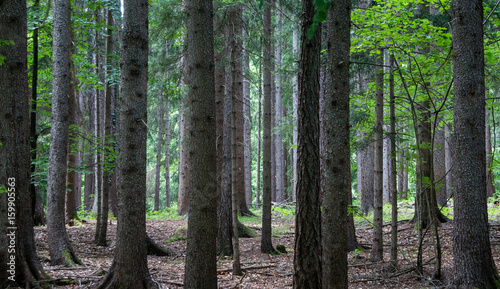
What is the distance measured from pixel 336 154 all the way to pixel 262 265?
14.0ft

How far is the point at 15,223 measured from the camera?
16.1ft

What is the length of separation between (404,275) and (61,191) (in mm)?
6736

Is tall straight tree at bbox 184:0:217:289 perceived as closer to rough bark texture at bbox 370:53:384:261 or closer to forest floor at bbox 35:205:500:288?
forest floor at bbox 35:205:500:288

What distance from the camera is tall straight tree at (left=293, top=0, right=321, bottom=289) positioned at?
463 cm

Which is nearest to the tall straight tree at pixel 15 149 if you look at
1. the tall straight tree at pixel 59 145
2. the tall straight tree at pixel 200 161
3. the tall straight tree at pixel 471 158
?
the tall straight tree at pixel 59 145

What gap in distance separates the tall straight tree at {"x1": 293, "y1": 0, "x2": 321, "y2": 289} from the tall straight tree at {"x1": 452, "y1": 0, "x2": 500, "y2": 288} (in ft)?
6.87

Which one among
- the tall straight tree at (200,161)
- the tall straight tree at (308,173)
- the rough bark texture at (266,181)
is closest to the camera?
the tall straight tree at (200,161)

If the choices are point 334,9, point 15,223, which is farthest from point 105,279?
point 334,9

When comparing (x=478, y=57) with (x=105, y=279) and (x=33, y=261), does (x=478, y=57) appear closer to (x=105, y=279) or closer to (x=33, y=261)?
(x=105, y=279)

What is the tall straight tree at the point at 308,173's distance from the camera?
463 cm

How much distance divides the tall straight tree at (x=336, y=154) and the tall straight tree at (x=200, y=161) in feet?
4.48

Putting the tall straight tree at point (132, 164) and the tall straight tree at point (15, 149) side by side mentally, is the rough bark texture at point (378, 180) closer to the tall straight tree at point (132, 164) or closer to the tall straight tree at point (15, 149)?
the tall straight tree at point (132, 164)

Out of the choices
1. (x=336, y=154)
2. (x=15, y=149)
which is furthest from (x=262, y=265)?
(x=15, y=149)

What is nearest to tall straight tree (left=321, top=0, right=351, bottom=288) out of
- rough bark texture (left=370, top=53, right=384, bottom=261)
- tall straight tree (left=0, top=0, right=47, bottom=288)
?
rough bark texture (left=370, top=53, right=384, bottom=261)
